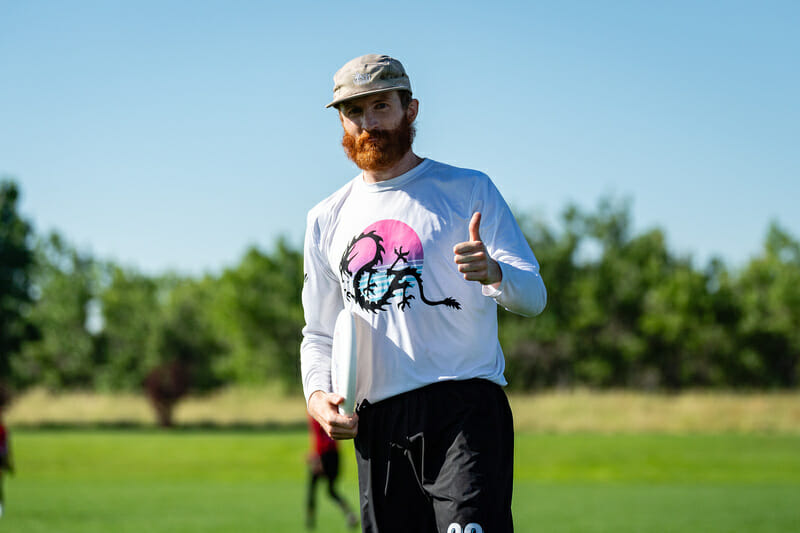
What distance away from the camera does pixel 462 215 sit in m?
3.49

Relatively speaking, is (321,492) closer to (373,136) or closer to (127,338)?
(373,136)

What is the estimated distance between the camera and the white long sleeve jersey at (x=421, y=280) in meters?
3.41

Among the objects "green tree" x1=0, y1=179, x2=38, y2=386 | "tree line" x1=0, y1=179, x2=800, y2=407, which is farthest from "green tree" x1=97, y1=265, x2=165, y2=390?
"green tree" x1=0, y1=179, x2=38, y2=386

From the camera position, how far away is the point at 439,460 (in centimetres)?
341

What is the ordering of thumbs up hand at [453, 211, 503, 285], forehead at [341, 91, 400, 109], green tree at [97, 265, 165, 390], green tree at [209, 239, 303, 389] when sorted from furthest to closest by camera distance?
green tree at [209, 239, 303, 389], green tree at [97, 265, 165, 390], forehead at [341, 91, 400, 109], thumbs up hand at [453, 211, 503, 285]

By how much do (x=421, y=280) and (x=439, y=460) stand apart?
0.68m

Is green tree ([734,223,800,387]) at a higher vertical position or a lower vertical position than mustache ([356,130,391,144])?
lower

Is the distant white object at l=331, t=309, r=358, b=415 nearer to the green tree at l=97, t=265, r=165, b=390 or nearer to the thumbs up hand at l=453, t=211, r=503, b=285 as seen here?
the thumbs up hand at l=453, t=211, r=503, b=285

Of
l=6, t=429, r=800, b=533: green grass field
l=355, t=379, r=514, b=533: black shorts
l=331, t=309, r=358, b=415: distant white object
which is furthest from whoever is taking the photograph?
l=6, t=429, r=800, b=533: green grass field

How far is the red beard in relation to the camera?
11.7 ft

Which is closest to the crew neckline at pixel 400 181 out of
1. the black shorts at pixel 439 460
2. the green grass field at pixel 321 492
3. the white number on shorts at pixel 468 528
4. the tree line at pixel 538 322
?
the black shorts at pixel 439 460

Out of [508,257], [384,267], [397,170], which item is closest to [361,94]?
[397,170]

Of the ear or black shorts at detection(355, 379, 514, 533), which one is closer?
black shorts at detection(355, 379, 514, 533)

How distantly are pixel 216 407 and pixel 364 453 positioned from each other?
5239 cm
